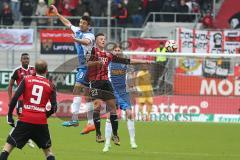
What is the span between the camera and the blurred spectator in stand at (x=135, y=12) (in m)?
36.4

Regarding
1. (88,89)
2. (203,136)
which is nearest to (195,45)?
(203,136)

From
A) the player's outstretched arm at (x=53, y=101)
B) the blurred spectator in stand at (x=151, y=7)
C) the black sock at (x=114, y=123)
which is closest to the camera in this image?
the player's outstretched arm at (x=53, y=101)

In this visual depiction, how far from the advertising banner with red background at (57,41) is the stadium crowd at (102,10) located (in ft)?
10.2

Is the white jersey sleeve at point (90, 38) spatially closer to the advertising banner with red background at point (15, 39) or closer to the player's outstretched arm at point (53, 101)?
the player's outstretched arm at point (53, 101)

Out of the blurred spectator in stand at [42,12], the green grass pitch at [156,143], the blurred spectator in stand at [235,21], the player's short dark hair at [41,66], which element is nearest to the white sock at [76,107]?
the green grass pitch at [156,143]

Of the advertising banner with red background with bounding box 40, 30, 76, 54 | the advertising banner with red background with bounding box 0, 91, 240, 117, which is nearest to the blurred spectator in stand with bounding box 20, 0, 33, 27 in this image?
the advertising banner with red background with bounding box 40, 30, 76, 54

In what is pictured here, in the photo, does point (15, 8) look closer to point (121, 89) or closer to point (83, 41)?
point (121, 89)

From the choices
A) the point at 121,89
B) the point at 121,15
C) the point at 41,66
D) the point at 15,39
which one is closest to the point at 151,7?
the point at 121,15

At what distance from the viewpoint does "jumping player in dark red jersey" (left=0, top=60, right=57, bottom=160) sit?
1317 cm

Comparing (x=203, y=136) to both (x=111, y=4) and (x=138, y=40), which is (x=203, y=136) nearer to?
(x=138, y=40)

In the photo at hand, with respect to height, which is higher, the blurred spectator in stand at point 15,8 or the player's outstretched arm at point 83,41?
the blurred spectator in stand at point 15,8

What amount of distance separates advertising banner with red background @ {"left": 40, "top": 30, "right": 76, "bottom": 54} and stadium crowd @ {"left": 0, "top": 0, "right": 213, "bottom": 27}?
3.10 meters

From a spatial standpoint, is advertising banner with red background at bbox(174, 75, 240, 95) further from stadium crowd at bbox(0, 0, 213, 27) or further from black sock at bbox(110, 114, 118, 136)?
black sock at bbox(110, 114, 118, 136)

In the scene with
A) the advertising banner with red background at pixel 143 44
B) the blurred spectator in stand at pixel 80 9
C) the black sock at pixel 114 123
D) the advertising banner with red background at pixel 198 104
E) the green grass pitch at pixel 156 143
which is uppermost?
the blurred spectator in stand at pixel 80 9
